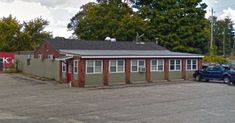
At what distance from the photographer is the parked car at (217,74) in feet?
112

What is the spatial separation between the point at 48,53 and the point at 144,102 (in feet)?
65.9

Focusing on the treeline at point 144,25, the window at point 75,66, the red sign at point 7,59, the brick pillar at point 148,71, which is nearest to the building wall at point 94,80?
the window at point 75,66

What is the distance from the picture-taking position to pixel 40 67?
40125 millimetres

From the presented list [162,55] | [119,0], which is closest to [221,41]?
[119,0]

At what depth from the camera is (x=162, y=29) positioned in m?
54.4

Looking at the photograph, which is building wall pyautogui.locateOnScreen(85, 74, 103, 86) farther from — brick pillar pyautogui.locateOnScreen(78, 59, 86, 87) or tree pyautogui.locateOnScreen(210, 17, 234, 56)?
tree pyautogui.locateOnScreen(210, 17, 234, 56)

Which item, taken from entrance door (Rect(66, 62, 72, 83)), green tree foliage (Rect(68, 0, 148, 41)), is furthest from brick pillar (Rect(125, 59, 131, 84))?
green tree foliage (Rect(68, 0, 148, 41))

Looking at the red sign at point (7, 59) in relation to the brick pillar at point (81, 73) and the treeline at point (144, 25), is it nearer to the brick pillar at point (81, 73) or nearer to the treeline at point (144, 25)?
the treeline at point (144, 25)

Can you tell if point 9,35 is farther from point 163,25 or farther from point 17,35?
point 163,25

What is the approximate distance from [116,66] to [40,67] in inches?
423

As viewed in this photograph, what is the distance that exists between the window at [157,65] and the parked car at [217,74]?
3.86 m

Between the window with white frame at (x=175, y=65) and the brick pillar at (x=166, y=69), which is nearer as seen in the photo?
the brick pillar at (x=166, y=69)

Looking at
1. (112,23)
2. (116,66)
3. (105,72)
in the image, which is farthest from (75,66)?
(112,23)

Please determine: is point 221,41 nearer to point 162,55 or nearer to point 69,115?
point 162,55
